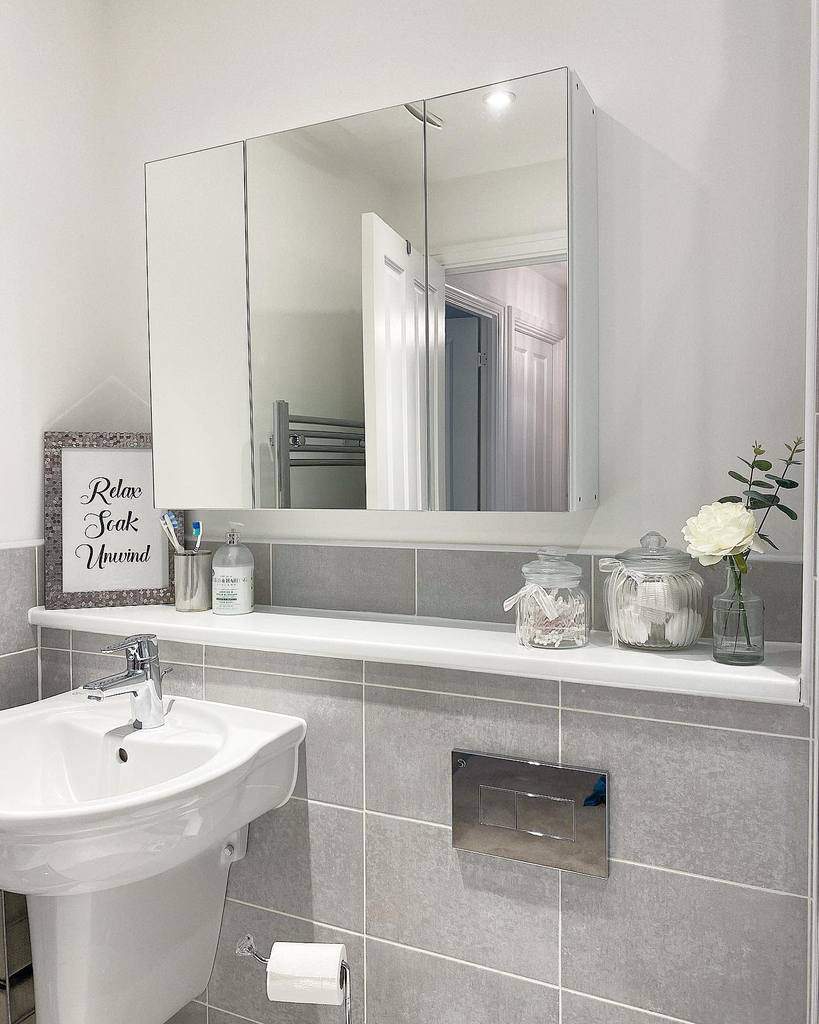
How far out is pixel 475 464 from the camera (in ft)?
4.00

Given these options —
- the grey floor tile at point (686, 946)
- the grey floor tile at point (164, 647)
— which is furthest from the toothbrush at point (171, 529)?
the grey floor tile at point (686, 946)

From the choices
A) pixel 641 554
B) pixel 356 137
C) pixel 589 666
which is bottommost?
pixel 589 666

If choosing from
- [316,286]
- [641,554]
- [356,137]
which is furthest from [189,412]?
[641,554]

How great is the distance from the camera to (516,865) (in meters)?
1.18

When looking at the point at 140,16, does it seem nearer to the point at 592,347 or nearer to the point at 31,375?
the point at 31,375

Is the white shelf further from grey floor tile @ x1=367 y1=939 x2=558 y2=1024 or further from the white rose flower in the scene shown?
grey floor tile @ x1=367 y1=939 x2=558 y2=1024

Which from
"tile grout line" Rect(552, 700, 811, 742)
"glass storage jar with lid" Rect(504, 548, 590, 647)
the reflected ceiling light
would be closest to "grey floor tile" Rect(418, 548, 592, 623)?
"glass storage jar with lid" Rect(504, 548, 590, 647)

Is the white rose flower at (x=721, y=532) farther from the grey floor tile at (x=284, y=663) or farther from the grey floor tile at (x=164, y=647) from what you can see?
the grey floor tile at (x=164, y=647)

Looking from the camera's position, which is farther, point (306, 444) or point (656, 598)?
point (306, 444)

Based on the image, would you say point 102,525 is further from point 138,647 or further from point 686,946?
point 686,946

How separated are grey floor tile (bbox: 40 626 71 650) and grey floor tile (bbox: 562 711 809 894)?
1.00 m

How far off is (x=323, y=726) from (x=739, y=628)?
2.19 feet

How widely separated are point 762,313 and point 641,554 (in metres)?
0.40

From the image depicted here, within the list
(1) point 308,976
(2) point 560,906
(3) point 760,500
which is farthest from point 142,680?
(3) point 760,500
